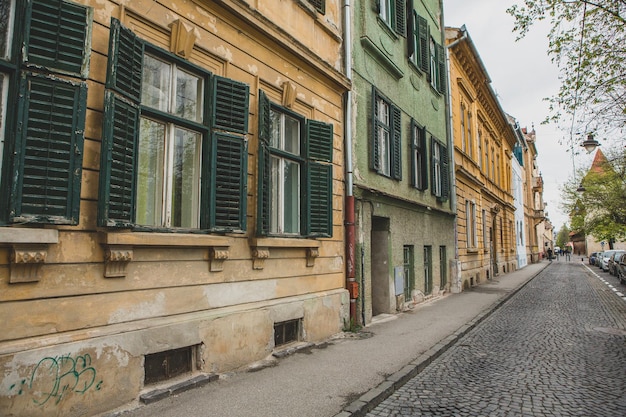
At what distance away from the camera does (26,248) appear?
354 cm

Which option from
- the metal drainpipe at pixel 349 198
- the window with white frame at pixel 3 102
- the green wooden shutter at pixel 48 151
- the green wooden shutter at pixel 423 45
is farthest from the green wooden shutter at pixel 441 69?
the window with white frame at pixel 3 102

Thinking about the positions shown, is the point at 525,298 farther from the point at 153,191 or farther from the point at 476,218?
the point at 153,191

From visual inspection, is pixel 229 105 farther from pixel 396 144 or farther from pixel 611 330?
pixel 611 330

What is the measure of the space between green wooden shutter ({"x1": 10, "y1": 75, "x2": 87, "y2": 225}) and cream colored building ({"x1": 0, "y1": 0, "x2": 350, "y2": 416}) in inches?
0.5

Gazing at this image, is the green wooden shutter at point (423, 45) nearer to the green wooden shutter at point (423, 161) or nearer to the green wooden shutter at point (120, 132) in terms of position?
the green wooden shutter at point (423, 161)

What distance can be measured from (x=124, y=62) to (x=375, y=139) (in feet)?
21.5

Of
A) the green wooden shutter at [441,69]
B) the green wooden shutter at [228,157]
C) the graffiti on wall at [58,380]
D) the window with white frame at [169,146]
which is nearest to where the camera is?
the graffiti on wall at [58,380]

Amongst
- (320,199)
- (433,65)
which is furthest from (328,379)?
(433,65)

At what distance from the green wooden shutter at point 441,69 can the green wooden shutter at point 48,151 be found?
47.0 ft

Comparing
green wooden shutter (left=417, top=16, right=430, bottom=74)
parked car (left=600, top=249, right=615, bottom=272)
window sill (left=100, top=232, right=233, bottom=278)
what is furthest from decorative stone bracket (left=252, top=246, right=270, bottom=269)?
Answer: parked car (left=600, top=249, right=615, bottom=272)

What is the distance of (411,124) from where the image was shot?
1270 cm

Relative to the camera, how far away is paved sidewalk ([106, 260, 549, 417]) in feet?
14.1

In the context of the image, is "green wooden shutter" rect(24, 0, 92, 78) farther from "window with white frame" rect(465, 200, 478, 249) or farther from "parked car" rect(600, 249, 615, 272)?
"parked car" rect(600, 249, 615, 272)

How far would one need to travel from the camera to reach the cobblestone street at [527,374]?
4.66 meters
